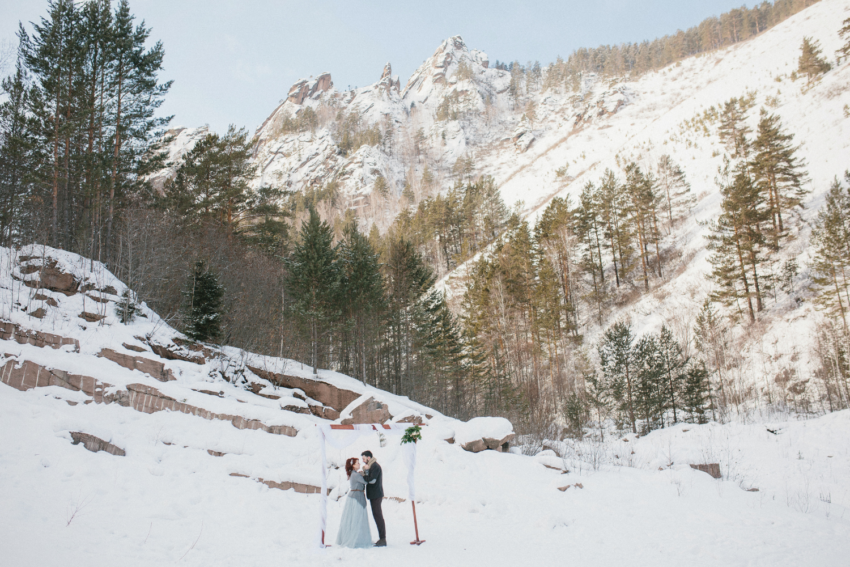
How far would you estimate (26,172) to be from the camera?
54.9ft

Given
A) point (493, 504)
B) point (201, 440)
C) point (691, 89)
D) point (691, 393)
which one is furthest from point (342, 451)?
point (691, 89)

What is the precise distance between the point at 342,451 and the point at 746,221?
26504 mm

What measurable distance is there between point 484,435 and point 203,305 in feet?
36.2

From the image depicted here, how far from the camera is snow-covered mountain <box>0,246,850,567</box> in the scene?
19.4 feet

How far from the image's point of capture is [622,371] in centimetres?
2412

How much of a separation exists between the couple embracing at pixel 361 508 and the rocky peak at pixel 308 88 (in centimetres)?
13394

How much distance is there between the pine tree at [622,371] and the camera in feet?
76.1

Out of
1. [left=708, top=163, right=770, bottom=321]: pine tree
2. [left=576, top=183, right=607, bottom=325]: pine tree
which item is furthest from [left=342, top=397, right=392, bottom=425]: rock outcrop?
[left=576, top=183, right=607, bottom=325]: pine tree

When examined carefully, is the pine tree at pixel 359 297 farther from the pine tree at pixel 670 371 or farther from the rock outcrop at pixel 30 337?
the pine tree at pixel 670 371

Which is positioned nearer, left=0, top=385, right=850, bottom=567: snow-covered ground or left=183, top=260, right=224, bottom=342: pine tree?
left=0, top=385, right=850, bottom=567: snow-covered ground

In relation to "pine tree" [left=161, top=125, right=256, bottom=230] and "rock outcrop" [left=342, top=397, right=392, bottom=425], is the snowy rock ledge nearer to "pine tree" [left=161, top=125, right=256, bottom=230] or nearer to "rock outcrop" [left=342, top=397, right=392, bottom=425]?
"rock outcrop" [left=342, top=397, right=392, bottom=425]

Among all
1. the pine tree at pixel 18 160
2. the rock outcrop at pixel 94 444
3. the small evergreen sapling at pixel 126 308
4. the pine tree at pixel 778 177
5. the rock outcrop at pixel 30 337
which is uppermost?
the pine tree at pixel 778 177

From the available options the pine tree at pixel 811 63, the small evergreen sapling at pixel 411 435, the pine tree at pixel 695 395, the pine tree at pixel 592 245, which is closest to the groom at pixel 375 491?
the small evergreen sapling at pixel 411 435

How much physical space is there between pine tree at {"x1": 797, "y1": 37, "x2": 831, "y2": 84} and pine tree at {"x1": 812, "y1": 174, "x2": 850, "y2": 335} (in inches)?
1065
